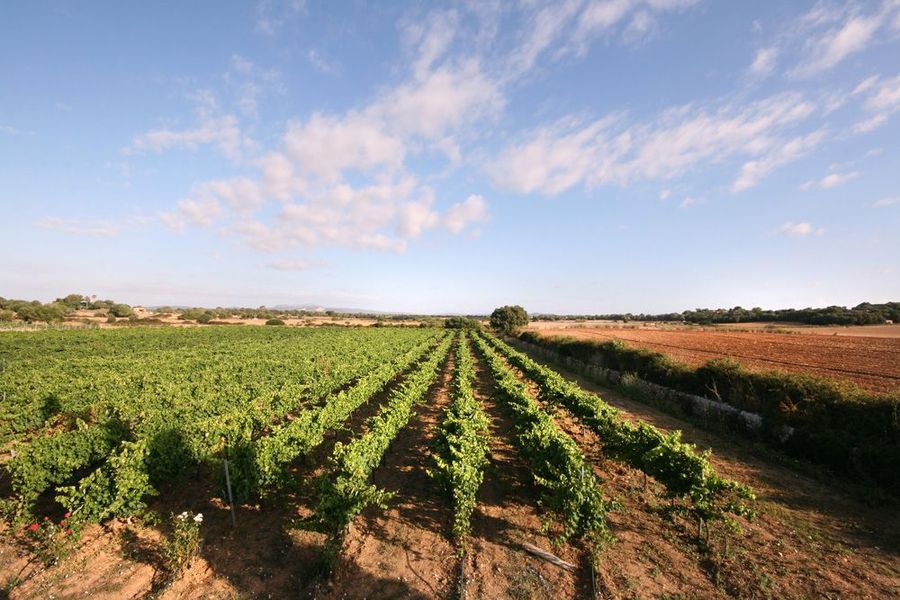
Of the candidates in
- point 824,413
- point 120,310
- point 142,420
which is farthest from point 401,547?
point 120,310

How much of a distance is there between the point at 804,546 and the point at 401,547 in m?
8.59

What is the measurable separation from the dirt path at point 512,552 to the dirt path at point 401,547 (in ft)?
1.88

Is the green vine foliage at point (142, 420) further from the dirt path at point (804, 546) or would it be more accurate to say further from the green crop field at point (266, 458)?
the dirt path at point (804, 546)

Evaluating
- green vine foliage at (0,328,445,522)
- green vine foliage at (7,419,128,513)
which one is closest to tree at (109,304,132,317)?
green vine foliage at (0,328,445,522)

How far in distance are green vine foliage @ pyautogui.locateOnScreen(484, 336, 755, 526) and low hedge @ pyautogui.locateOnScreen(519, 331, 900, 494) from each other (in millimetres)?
4574

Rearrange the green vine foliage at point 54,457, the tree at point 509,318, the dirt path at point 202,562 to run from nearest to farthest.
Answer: the dirt path at point 202,562
the green vine foliage at point 54,457
the tree at point 509,318

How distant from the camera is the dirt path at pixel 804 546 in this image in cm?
651

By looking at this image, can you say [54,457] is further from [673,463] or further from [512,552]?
[673,463]

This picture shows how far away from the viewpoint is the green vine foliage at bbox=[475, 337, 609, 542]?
23.6 feet

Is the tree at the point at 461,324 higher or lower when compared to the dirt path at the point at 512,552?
higher

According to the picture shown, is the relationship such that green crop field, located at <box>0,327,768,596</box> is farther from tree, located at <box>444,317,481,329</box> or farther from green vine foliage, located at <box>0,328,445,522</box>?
tree, located at <box>444,317,481,329</box>

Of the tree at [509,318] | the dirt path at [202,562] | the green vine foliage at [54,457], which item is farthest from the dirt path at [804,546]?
the tree at [509,318]

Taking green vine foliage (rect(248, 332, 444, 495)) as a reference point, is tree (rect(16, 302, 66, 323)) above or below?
above

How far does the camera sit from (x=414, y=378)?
60.7 feet
